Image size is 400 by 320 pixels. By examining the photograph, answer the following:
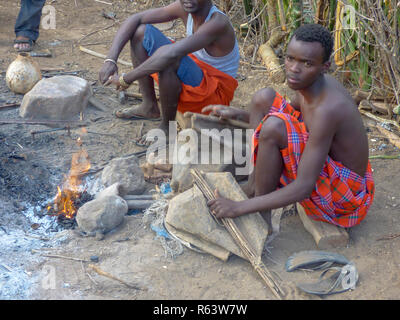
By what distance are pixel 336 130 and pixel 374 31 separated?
1.87 metres

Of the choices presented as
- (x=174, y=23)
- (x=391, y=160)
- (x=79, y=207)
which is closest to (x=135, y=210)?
(x=79, y=207)

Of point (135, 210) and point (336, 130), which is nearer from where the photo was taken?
point (336, 130)

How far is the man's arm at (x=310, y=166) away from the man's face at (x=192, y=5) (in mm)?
1643

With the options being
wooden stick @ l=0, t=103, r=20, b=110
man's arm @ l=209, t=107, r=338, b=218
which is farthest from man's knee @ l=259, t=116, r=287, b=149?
wooden stick @ l=0, t=103, r=20, b=110

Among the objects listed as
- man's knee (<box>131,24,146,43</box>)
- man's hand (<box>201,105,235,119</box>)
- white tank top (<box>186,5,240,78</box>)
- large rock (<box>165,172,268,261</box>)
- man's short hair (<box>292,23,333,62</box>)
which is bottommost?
large rock (<box>165,172,268,261</box>)

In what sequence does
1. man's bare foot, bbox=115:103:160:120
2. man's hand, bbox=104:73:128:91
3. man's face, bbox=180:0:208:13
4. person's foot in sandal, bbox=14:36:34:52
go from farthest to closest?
person's foot in sandal, bbox=14:36:34:52, man's bare foot, bbox=115:103:160:120, man's hand, bbox=104:73:128:91, man's face, bbox=180:0:208:13

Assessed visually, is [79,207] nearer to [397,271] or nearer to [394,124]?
[397,271]

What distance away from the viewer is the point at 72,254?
2.84 metres

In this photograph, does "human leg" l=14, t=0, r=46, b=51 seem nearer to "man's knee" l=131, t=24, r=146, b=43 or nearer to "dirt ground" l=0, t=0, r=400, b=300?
"dirt ground" l=0, t=0, r=400, b=300

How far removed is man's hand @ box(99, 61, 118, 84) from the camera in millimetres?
4074

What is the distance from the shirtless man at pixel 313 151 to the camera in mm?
2582

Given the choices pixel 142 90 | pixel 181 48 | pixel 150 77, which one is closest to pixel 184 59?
pixel 181 48

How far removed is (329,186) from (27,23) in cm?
448

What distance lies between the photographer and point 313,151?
2.60 metres
